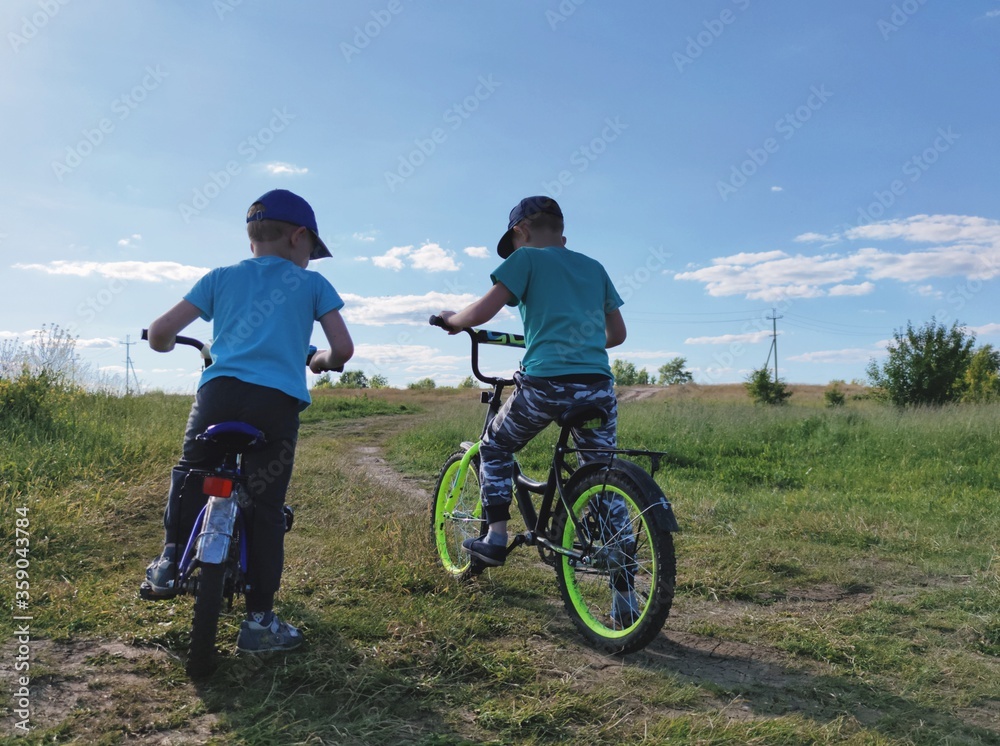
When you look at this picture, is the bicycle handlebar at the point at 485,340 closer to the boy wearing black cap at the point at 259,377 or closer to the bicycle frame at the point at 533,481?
the bicycle frame at the point at 533,481

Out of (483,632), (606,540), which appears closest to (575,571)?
(606,540)

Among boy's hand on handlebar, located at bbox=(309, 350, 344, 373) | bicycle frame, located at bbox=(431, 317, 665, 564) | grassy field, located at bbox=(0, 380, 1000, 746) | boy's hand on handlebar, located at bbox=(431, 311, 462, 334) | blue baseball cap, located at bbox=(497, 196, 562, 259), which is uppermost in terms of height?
blue baseball cap, located at bbox=(497, 196, 562, 259)

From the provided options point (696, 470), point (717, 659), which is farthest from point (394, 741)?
point (696, 470)

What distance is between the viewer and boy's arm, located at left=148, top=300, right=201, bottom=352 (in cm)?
291

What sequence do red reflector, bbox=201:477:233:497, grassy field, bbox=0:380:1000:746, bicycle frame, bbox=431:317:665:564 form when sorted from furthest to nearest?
bicycle frame, bbox=431:317:665:564
red reflector, bbox=201:477:233:497
grassy field, bbox=0:380:1000:746

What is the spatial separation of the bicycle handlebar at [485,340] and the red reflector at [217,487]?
1438mm

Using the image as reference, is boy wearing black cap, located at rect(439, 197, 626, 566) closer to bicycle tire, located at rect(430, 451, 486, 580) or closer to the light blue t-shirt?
bicycle tire, located at rect(430, 451, 486, 580)

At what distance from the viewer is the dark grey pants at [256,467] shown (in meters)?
2.87

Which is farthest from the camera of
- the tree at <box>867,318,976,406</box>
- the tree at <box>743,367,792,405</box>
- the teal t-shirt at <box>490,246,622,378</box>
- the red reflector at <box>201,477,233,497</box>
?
the tree at <box>743,367,792,405</box>

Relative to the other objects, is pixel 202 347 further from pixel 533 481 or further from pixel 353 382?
pixel 353 382

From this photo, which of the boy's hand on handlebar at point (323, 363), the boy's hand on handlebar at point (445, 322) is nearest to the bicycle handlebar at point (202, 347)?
the boy's hand on handlebar at point (323, 363)

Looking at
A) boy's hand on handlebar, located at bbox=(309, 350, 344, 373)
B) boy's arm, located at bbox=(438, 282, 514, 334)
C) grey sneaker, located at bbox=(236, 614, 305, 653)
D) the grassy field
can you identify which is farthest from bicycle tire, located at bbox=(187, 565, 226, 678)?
boy's arm, located at bbox=(438, 282, 514, 334)

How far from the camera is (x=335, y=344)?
306cm

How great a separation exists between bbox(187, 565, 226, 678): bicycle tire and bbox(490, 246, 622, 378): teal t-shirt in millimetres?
1630
